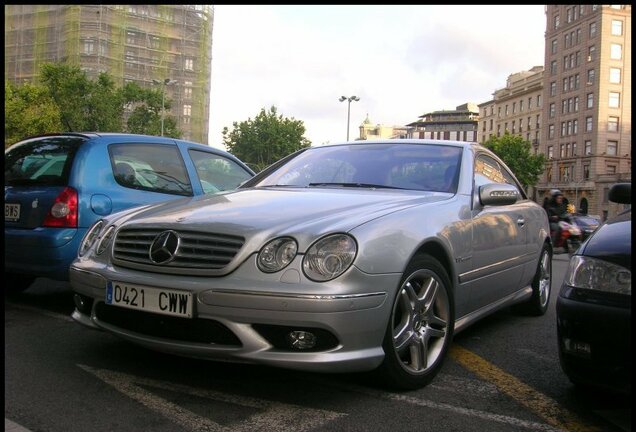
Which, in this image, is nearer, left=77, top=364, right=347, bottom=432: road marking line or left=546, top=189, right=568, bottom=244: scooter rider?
left=77, top=364, right=347, bottom=432: road marking line

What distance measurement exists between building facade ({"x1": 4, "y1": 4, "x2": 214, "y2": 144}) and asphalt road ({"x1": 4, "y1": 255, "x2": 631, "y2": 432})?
40.0 meters

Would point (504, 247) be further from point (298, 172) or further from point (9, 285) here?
point (9, 285)

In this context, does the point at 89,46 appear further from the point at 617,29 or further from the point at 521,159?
the point at 617,29

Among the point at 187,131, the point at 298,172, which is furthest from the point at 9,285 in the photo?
the point at 187,131

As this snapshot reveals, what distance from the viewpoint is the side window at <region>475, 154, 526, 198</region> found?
13.8 feet

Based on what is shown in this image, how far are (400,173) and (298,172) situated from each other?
0.76 metres

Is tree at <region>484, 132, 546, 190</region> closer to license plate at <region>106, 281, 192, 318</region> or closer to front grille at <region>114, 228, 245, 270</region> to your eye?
front grille at <region>114, 228, 245, 270</region>

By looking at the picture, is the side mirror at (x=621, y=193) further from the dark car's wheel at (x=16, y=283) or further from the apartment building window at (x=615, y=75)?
the apartment building window at (x=615, y=75)

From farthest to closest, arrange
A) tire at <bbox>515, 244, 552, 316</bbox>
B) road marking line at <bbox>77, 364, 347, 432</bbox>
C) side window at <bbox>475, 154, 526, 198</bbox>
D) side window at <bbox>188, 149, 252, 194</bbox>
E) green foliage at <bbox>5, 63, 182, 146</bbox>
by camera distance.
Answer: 1. green foliage at <bbox>5, 63, 182, 146</bbox>
2. side window at <bbox>188, 149, 252, 194</bbox>
3. tire at <bbox>515, 244, 552, 316</bbox>
4. side window at <bbox>475, 154, 526, 198</bbox>
5. road marking line at <bbox>77, 364, 347, 432</bbox>

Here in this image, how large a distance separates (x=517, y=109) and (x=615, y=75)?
75.6ft

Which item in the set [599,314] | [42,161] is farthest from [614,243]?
[42,161]

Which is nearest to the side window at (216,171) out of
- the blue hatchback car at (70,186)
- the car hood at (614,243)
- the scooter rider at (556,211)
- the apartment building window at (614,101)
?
the blue hatchback car at (70,186)

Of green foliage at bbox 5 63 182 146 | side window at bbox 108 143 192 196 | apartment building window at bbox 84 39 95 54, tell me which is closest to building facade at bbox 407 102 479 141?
green foliage at bbox 5 63 182 146

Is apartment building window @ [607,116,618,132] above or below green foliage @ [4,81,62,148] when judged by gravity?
above
